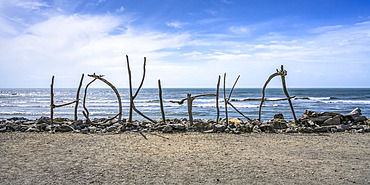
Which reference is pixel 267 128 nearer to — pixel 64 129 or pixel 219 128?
pixel 219 128

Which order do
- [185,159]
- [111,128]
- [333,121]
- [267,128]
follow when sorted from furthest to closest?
[333,121]
[111,128]
[267,128]
[185,159]

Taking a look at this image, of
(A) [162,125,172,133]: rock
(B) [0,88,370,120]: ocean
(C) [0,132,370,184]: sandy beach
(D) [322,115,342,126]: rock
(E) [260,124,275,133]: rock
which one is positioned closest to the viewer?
(C) [0,132,370,184]: sandy beach

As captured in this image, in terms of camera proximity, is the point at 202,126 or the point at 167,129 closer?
the point at 167,129

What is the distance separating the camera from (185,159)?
555 centimetres

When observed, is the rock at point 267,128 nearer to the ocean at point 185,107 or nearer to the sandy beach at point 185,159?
the sandy beach at point 185,159

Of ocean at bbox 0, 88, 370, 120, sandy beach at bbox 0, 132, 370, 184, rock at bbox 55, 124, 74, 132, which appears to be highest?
rock at bbox 55, 124, 74, 132

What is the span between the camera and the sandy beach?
14.4 ft

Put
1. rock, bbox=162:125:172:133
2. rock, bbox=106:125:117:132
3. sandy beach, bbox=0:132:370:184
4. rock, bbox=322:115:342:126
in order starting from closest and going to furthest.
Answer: sandy beach, bbox=0:132:370:184, rock, bbox=162:125:172:133, rock, bbox=106:125:117:132, rock, bbox=322:115:342:126

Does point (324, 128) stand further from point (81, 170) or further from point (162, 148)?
point (81, 170)

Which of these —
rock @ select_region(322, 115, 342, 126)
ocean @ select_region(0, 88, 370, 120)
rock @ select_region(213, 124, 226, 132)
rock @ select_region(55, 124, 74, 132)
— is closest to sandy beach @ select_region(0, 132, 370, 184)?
rock @ select_region(213, 124, 226, 132)

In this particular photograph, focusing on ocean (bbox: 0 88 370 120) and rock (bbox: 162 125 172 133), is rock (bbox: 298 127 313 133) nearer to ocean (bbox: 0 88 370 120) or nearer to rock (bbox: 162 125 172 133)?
ocean (bbox: 0 88 370 120)

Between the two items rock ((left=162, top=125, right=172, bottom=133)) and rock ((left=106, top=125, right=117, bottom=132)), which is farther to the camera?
rock ((left=106, top=125, right=117, bottom=132))

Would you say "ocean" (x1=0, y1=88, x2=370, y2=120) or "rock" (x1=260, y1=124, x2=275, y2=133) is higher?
"rock" (x1=260, y1=124, x2=275, y2=133)

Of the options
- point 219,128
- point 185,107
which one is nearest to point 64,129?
point 219,128
